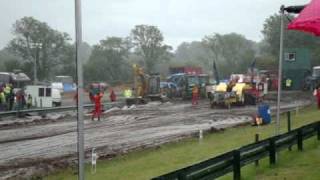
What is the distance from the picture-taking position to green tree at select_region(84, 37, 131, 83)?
362 feet

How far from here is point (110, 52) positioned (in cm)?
11988

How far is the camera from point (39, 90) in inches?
1889

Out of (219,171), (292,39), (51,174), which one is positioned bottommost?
(51,174)

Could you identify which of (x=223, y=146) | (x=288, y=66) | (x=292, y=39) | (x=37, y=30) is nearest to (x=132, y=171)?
(x=223, y=146)

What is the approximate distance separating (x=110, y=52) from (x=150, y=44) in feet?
63.2

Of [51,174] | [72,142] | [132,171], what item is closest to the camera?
[132,171]

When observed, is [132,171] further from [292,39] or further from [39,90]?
[292,39]

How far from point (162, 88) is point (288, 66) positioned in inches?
711

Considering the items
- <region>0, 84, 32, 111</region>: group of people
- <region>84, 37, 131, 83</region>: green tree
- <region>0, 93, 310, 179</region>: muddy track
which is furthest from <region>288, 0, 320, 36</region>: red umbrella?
<region>84, 37, 131, 83</region>: green tree

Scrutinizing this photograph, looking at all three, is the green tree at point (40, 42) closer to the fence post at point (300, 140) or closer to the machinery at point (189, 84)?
the machinery at point (189, 84)

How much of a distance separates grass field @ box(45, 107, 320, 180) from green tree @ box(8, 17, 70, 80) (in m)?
84.7

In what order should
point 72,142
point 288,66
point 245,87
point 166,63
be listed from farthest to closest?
point 166,63, point 288,66, point 245,87, point 72,142

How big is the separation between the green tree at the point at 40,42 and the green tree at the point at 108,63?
20.6 feet

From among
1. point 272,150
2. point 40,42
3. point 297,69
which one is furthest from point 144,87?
point 40,42
